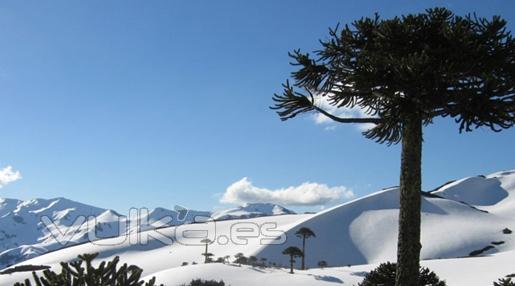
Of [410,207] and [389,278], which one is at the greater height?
[410,207]

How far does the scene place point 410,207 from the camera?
10.2 meters

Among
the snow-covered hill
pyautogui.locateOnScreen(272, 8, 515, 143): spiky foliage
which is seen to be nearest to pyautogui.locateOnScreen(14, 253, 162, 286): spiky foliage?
pyautogui.locateOnScreen(272, 8, 515, 143): spiky foliage

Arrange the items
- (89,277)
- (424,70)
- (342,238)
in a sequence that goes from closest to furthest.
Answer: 1. (89,277)
2. (424,70)
3. (342,238)

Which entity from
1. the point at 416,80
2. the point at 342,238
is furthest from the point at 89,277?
the point at 342,238

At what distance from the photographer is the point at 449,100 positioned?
32.4 feet

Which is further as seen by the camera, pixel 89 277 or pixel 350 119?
pixel 350 119

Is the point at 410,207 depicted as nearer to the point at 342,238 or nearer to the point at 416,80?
the point at 416,80

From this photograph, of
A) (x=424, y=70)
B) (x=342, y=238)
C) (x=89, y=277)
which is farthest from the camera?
(x=342, y=238)

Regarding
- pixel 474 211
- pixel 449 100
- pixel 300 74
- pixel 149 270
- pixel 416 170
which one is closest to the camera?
pixel 449 100

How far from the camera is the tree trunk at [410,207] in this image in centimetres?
1003

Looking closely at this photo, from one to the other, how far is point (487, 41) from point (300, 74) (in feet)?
13.6

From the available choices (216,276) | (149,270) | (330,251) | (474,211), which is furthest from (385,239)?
(216,276)

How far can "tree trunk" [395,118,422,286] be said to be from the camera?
1003cm

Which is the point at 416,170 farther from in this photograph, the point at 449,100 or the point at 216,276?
the point at 216,276
